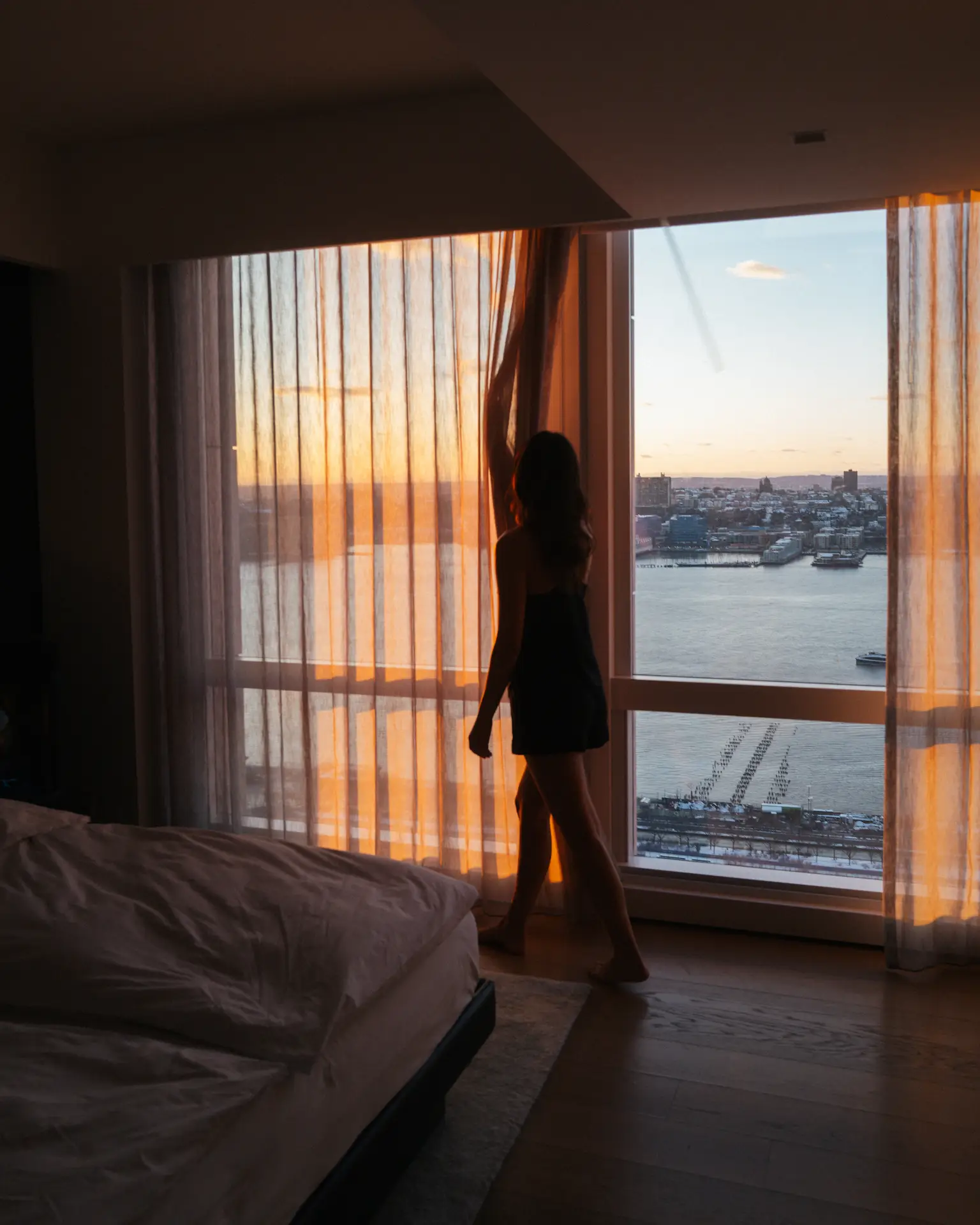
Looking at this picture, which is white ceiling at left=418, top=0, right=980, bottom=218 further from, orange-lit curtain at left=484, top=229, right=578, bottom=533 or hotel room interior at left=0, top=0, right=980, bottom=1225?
orange-lit curtain at left=484, top=229, right=578, bottom=533

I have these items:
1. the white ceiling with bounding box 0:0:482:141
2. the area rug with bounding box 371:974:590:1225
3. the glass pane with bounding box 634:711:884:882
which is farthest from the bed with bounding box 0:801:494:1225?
the white ceiling with bounding box 0:0:482:141

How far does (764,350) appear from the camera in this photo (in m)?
3.52

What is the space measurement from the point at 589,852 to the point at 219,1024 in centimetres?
159

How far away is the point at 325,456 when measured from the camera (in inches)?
152

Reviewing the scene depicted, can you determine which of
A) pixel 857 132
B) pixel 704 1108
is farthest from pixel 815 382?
pixel 704 1108

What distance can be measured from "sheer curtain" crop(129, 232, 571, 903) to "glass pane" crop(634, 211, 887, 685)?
1.44 ft

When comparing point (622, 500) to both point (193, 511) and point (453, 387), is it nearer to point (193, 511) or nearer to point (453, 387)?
point (453, 387)

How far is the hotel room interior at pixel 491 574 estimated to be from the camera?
2.13 metres

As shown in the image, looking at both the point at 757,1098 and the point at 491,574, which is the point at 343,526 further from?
the point at 757,1098

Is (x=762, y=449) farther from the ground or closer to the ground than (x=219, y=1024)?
farther from the ground

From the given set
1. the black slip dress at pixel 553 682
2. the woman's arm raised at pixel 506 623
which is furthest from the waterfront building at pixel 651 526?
the woman's arm raised at pixel 506 623

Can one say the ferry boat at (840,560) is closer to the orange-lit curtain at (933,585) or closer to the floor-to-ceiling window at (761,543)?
the floor-to-ceiling window at (761,543)

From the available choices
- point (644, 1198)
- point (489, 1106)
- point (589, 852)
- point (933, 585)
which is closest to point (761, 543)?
point (933, 585)

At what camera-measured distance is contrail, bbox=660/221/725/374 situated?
358 centimetres
